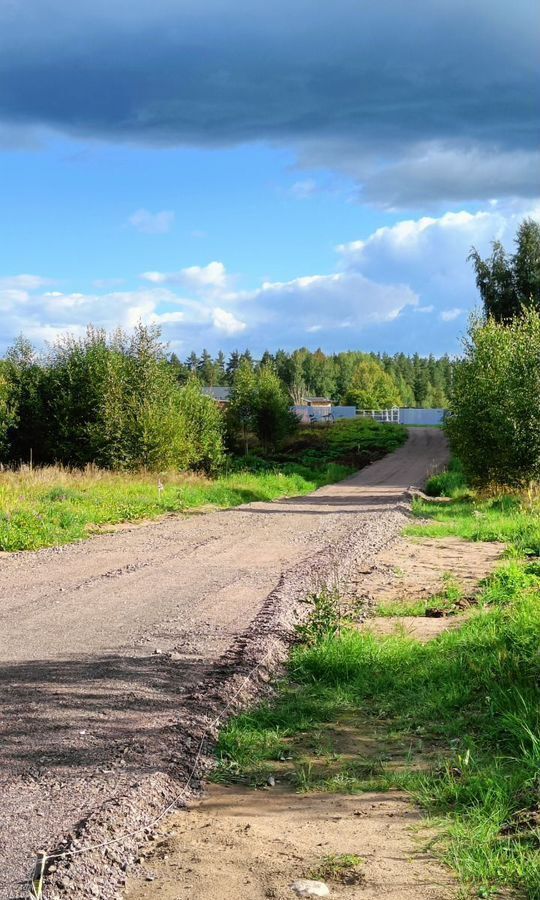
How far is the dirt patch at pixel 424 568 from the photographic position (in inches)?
396

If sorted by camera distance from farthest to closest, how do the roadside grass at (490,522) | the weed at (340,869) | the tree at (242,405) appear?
1. the tree at (242,405)
2. the roadside grass at (490,522)
3. the weed at (340,869)

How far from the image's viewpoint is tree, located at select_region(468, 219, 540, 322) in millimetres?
43312

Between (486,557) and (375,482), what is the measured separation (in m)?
21.5

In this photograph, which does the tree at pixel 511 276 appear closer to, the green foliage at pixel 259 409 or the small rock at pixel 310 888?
the green foliage at pixel 259 409

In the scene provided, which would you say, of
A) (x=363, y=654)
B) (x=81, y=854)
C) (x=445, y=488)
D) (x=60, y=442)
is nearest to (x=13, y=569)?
(x=363, y=654)

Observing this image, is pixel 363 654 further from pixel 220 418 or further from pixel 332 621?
pixel 220 418

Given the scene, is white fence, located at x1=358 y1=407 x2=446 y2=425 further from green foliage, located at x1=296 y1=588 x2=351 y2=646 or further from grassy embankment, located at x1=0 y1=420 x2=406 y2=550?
green foliage, located at x1=296 y1=588 x2=351 y2=646

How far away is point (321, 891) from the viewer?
136 inches

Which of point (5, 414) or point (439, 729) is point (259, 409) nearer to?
A: point (5, 414)

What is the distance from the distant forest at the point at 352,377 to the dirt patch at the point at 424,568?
280ft

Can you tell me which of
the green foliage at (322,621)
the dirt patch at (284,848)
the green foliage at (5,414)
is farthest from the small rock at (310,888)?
the green foliage at (5,414)

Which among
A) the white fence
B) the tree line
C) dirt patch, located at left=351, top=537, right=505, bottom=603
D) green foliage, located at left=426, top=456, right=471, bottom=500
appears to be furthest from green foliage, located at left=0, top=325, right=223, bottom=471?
the white fence

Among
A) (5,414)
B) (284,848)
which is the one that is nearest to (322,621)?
(284,848)

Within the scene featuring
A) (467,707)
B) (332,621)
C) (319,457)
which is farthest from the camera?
(319,457)
